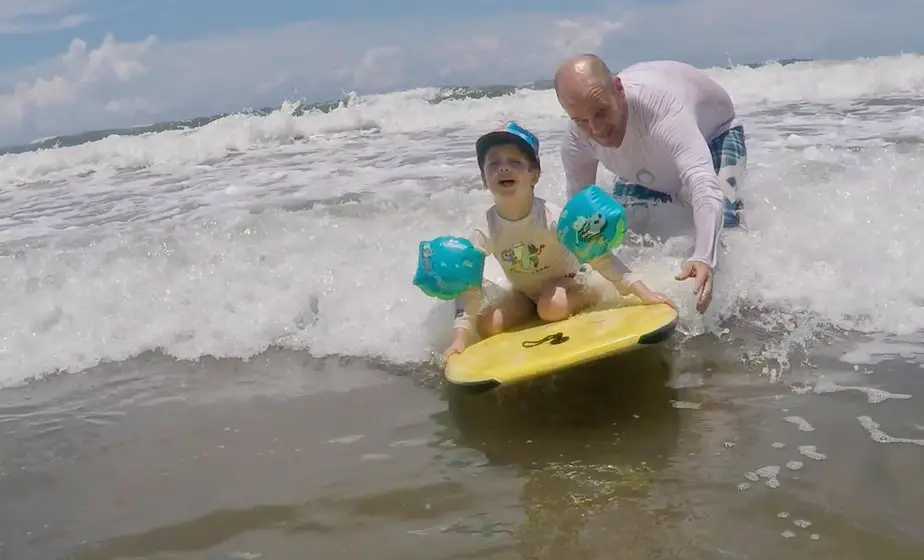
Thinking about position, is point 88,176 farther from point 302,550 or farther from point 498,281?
point 302,550

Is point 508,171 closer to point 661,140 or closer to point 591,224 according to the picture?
point 591,224

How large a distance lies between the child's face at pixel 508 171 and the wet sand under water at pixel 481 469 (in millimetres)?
957

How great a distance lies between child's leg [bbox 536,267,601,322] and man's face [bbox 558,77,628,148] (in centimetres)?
70

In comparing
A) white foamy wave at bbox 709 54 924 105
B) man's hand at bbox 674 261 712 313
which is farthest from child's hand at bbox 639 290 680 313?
white foamy wave at bbox 709 54 924 105

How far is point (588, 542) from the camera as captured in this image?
7.62ft

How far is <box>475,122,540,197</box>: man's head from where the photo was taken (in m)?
3.76

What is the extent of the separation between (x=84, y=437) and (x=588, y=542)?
239 centimetres

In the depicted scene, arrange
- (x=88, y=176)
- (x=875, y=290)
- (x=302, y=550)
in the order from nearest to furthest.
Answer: (x=302, y=550) < (x=875, y=290) < (x=88, y=176)

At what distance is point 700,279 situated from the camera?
358cm

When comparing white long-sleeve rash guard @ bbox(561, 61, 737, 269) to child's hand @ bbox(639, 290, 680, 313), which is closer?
child's hand @ bbox(639, 290, 680, 313)

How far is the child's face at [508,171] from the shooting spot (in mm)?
3822

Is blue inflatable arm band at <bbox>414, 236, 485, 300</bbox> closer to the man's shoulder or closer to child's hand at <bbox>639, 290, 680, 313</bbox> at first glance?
child's hand at <bbox>639, 290, 680, 313</bbox>

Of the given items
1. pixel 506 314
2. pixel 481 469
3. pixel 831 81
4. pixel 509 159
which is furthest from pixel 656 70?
pixel 831 81

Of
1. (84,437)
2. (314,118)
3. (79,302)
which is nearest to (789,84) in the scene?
(314,118)
